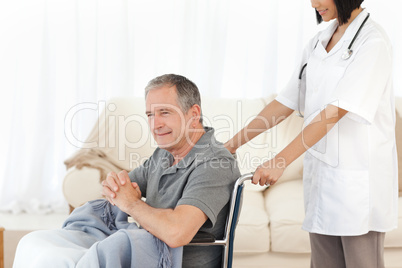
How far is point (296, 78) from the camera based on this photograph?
77.5 inches

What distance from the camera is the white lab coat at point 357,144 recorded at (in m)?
1.61

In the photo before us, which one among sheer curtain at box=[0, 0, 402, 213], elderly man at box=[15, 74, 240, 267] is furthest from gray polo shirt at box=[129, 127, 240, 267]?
sheer curtain at box=[0, 0, 402, 213]

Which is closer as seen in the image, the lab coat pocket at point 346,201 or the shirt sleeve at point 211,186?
the shirt sleeve at point 211,186

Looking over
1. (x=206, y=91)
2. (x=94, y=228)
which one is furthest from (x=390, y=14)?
(x=94, y=228)

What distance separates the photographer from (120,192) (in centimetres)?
153

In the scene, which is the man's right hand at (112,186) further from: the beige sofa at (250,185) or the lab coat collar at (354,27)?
the beige sofa at (250,185)

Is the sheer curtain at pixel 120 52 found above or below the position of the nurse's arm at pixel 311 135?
above

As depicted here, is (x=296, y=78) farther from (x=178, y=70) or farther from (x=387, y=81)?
(x=178, y=70)

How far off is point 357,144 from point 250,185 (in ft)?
5.13

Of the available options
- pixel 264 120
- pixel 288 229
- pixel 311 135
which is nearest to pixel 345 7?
pixel 311 135

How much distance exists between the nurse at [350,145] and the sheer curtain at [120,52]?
201 centimetres

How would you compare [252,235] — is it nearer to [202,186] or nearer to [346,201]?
[346,201]

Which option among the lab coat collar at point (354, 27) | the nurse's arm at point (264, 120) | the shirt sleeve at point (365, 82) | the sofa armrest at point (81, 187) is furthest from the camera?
the sofa armrest at point (81, 187)

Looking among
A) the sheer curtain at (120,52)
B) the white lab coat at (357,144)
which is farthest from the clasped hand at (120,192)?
the sheer curtain at (120,52)
